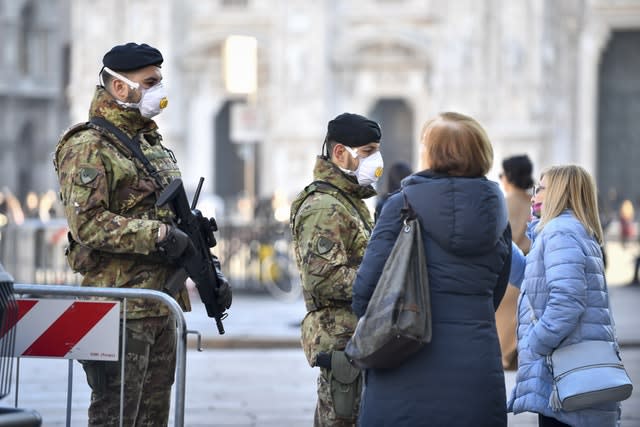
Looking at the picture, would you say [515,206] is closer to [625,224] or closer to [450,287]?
[450,287]

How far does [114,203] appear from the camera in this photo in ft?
20.4

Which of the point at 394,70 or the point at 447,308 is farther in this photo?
the point at 394,70

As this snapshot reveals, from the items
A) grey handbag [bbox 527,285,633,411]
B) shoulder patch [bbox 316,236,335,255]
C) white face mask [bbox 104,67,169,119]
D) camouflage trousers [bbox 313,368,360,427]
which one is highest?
white face mask [bbox 104,67,169,119]

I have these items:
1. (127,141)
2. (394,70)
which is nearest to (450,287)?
(127,141)

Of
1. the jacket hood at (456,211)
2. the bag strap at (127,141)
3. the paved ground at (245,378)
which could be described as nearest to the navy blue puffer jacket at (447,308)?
the jacket hood at (456,211)

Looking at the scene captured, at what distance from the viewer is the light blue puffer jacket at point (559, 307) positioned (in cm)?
625

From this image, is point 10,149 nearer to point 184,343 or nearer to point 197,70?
point 197,70

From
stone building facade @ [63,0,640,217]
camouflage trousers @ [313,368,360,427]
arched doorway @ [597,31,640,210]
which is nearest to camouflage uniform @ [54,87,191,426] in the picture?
camouflage trousers @ [313,368,360,427]

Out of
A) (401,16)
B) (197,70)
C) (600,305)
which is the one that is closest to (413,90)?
(401,16)

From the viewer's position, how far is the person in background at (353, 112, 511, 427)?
5359 millimetres

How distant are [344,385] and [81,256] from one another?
1313mm

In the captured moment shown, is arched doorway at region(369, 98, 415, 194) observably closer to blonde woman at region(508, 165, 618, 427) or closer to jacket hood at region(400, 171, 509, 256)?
blonde woman at region(508, 165, 618, 427)

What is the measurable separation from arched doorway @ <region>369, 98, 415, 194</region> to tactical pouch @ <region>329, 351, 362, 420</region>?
106ft

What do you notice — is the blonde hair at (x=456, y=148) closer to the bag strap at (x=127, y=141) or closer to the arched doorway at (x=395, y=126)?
the bag strap at (x=127, y=141)
